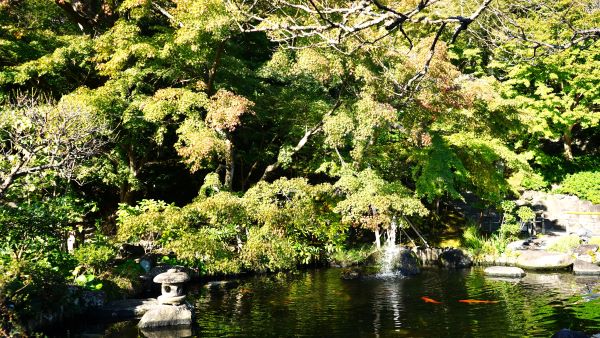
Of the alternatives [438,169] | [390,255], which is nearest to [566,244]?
[438,169]

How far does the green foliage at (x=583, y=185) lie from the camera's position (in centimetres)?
2427

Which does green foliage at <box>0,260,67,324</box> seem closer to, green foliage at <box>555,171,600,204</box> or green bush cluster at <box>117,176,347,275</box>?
green bush cluster at <box>117,176,347,275</box>

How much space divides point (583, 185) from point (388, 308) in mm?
19355

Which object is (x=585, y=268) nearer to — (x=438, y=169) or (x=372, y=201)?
(x=438, y=169)

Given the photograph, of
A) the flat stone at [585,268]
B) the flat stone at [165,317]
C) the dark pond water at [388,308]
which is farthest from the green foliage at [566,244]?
the flat stone at [165,317]

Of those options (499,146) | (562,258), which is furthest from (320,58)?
(562,258)

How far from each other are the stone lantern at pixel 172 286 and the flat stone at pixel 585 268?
11880 mm

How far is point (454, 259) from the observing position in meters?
16.8

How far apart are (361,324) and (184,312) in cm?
349

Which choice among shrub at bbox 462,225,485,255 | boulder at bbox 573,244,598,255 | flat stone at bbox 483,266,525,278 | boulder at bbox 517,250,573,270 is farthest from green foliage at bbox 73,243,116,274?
boulder at bbox 573,244,598,255

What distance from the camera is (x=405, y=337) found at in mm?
8164

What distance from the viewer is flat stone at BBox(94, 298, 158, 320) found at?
991 centimetres

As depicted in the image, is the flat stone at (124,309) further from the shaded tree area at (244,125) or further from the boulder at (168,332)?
the boulder at (168,332)

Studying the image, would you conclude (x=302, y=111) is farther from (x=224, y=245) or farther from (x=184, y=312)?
(x=184, y=312)
